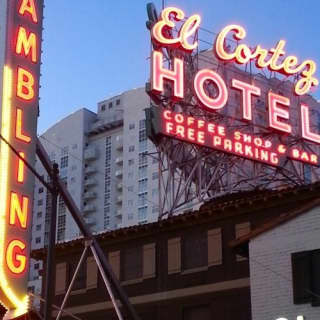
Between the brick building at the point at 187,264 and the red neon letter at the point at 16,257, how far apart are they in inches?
523

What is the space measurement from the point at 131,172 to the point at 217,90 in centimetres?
9470

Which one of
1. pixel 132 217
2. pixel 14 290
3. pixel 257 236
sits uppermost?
pixel 132 217

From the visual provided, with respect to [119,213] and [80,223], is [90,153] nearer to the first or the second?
[119,213]

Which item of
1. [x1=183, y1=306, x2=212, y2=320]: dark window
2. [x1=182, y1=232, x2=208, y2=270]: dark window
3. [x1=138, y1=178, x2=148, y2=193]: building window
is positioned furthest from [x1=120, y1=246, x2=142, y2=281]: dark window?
[x1=138, y1=178, x2=148, y2=193]: building window

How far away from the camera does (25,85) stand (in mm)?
28016

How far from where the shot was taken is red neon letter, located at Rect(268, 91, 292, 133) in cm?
5453

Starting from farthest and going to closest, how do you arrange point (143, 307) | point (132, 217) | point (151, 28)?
point (132, 217) < point (151, 28) < point (143, 307)

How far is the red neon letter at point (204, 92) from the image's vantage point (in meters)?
50.5

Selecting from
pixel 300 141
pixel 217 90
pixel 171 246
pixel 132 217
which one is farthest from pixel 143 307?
pixel 132 217

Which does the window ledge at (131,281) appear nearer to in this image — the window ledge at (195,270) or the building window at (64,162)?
the window ledge at (195,270)

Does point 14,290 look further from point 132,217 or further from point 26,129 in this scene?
point 132,217

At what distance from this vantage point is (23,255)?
1043 inches

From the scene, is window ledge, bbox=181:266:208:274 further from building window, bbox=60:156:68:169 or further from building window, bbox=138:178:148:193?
building window, bbox=60:156:68:169

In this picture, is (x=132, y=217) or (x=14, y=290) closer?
(x=14, y=290)
